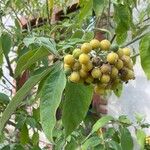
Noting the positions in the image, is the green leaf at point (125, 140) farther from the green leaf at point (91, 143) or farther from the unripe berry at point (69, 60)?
the unripe berry at point (69, 60)

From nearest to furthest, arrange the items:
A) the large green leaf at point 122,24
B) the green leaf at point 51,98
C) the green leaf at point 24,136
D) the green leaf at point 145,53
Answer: the green leaf at point 51,98 → the green leaf at point 145,53 → the large green leaf at point 122,24 → the green leaf at point 24,136

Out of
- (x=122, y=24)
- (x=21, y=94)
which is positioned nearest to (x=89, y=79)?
(x=21, y=94)

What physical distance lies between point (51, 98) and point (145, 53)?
23cm

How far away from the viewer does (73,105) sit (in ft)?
2.78

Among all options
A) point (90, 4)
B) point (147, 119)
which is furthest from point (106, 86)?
point (147, 119)

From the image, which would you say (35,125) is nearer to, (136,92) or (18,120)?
(18,120)

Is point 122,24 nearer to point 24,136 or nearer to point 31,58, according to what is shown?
point 31,58

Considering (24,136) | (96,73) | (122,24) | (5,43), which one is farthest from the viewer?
(24,136)

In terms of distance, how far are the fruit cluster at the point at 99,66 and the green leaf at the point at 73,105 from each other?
0.06 meters

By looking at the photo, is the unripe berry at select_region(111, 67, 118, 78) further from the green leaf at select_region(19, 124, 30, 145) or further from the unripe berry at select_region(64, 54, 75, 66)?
the green leaf at select_region(19, 124, 30, 145)

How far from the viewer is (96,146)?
1.39m

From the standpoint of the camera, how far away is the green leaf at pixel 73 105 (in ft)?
2.78

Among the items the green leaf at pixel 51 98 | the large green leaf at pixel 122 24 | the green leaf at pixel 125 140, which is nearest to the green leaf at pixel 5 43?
the large green leaf at pixel 122 24

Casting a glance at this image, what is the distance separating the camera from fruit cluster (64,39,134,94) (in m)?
0.77
